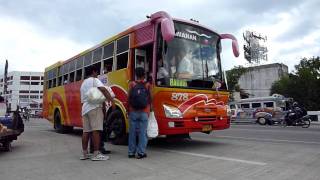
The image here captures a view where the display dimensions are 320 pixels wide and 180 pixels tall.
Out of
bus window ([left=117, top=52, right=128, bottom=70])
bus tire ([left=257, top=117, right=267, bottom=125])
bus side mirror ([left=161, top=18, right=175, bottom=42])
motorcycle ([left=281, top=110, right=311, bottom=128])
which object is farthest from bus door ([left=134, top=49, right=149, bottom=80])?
bus tire ([left=257, top=117, right=267, bottom=125])

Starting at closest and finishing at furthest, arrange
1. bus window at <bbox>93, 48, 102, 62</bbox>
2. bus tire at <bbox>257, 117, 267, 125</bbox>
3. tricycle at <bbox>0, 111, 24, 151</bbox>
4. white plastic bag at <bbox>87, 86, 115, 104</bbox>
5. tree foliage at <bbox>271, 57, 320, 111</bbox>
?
white plastic bag at <bbox>87, 86, 115, 104</bbox>, tricycle at <bbox>0, 111, 24, 151</bbox>, bus window at <bbox>93, 48, 102, 62</bbox>, bus tire at <bbox>257, 117, 267, 125</bbox>, tree foliage at <bbox>271, 57, 320, 111</bbox>

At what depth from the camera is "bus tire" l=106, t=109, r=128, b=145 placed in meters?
10.3

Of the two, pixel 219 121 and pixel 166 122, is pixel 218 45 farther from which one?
pixel 166 122

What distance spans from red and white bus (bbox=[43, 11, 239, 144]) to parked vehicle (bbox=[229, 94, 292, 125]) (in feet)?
58.4

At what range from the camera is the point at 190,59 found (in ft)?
31.6

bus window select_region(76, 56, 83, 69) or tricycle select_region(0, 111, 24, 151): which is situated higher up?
bus window select_region(76, 56, 83, 69)

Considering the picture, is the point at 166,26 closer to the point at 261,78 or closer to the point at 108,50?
the point at 108,50

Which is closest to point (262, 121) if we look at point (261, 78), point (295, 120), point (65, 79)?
point (295, 120)

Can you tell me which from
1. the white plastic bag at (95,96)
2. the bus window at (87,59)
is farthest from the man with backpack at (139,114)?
the bus window at (87,59)

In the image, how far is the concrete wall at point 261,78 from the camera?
214 ft

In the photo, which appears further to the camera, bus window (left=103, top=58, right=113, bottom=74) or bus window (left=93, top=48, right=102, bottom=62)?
bus window (left=93, top=48, right=102, bottom=62)

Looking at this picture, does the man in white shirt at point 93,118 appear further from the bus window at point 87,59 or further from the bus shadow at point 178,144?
the bus window at point 87,59

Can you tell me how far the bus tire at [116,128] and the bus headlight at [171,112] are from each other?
167 centimetres

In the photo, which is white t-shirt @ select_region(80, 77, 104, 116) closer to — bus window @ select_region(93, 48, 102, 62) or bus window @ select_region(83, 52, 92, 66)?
bus window @ select_region(93, 48, 102, 62)
